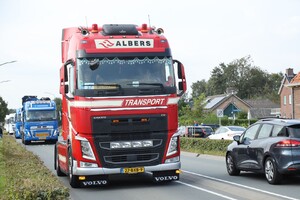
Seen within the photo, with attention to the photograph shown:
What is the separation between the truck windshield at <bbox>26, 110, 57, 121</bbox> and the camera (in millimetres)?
41344

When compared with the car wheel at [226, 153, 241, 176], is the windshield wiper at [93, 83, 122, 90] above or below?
above

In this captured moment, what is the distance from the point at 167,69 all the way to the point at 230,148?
12.9 ft

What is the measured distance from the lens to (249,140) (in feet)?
50.4

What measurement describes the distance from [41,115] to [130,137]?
1137 inches

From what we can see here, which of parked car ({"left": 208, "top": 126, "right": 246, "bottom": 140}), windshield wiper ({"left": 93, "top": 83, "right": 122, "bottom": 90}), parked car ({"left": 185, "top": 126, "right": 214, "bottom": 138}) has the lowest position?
parked car ({"left": 185, "top": 126, "right": 214, "bottom": 138})

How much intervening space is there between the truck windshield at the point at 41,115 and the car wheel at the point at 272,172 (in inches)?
1142

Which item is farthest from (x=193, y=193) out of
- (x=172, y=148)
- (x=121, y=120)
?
(x=121, y=120)

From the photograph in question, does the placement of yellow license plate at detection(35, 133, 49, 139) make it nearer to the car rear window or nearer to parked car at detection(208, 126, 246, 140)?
parked car at detection(208, 126, 246, 140)

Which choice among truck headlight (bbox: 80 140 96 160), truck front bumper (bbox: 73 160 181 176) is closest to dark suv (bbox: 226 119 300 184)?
truck front bumper (bbox: 73 160 181 176)

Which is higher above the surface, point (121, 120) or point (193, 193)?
point (121, 120)

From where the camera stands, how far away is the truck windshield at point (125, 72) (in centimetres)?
1344

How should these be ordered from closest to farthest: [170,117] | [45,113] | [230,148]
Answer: [170,117], [230,148], [45,113]

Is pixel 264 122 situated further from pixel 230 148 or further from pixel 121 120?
pixel 121 120

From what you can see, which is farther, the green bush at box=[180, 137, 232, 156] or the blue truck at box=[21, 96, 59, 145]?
the blue truck at box=[21, 96, 59, 145]
